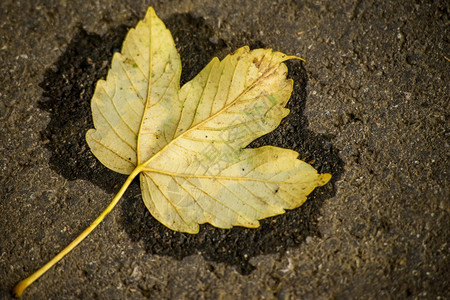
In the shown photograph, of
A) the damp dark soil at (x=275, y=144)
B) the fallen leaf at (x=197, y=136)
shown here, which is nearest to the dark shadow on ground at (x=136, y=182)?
the damp dark soil at (x=275, y=144)

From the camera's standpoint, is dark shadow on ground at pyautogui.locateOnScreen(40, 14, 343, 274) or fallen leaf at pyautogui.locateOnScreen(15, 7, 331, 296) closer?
fallen leaf at pyautogui.locateOnScreen(15, 7, 331, 296)

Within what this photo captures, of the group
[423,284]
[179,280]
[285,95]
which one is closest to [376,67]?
→ [285,95]

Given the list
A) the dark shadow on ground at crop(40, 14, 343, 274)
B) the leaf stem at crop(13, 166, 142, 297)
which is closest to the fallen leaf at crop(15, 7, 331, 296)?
the leaf stem at crop(13, 166, 142, 297)

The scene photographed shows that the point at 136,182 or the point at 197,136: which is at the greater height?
the point at 197,136

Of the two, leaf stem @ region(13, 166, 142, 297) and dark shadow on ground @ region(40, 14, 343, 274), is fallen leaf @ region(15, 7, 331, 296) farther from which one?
dark shadow on ground @ region(40, 14, 343, 274)

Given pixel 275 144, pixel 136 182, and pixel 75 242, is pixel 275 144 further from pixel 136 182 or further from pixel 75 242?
pixel 75 242

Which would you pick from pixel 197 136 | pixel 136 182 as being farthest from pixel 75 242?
pixel 197 136

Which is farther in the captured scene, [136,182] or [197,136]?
[136,182]

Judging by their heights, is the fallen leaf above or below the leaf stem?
above
